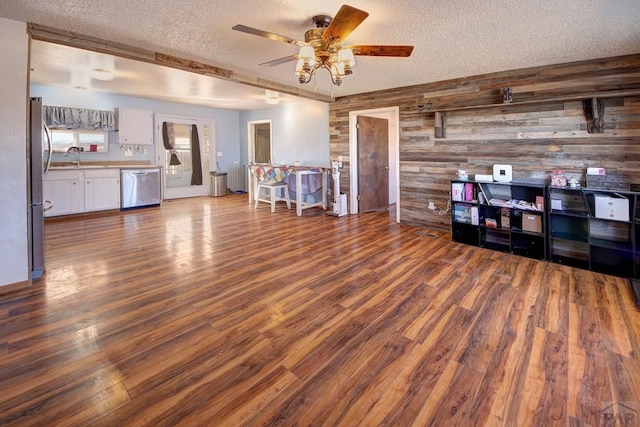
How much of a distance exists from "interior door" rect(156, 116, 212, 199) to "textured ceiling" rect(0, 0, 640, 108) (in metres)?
4.60

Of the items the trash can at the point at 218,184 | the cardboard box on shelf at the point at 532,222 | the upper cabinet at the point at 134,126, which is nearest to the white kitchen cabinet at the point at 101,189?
the upper cabinet at the point at 134,126

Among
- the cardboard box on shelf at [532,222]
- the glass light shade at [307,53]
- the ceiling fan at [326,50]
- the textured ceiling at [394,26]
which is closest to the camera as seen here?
the textured ceiling at [394,26]

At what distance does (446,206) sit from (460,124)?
1204 millimetres

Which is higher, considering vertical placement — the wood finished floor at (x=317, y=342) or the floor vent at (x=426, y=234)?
the floor vent at (x=426, y=234)

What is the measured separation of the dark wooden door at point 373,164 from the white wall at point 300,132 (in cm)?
90

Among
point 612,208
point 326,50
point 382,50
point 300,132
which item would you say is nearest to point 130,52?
point 326,50

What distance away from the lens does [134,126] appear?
701 centimetres

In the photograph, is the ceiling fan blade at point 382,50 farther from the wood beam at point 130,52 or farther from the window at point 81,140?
the window at point 81,140

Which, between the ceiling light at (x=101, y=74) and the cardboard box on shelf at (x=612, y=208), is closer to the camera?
the cardboard box on shelf at (x=612, y=208)

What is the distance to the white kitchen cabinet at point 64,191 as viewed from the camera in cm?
558

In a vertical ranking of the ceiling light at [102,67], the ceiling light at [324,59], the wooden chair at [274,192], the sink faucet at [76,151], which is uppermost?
the ceiling light at [102,67]

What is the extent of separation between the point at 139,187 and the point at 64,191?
1.28 m

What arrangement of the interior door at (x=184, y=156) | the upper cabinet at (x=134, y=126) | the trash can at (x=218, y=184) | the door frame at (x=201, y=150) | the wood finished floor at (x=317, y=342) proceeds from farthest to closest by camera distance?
the trash can at (x=218, y=184) < the interior door at (x=184, y=156) < the door frame at (x=201, y=150) < the upper cabinet at (x=134, y=126) < the wood finished floor at (x=317, y=342)

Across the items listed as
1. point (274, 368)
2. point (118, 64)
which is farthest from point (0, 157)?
point (274, 368)
